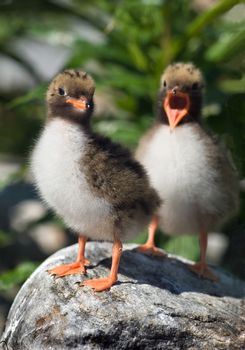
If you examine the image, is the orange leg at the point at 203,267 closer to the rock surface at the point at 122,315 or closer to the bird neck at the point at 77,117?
the rock surface at the point at 122,315

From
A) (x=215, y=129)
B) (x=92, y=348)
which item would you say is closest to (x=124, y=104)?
(x=215, y=129)

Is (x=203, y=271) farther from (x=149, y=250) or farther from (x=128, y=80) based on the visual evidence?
Answer: (x=128, y=80)

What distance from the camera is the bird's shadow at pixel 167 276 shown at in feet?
16.5

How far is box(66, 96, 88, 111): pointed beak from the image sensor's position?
4605 millimetres

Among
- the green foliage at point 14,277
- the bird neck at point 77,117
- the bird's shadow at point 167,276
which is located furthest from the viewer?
the green foliage at point 14,277

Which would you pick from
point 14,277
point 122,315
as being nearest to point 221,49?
point 14,277

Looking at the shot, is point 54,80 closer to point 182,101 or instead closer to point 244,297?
point 182,101

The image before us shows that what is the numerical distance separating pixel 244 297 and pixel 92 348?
1458mm

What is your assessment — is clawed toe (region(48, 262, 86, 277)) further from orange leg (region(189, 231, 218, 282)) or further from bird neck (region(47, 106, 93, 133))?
orange leg (region(189, 231, 218, 282))

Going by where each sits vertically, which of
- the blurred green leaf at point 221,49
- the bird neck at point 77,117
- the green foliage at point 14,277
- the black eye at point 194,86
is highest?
the blurred green leaf at point 221,49

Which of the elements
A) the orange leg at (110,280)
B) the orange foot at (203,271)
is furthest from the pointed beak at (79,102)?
the orange foot at (203,271)

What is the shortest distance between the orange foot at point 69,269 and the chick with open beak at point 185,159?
0.73 metres

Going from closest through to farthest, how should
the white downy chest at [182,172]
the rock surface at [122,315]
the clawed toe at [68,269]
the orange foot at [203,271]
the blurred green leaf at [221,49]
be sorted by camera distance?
the rock surface at [122,315], the clawed toe at [68,269], the white downy chest at [182,172], the orange foot at [203,271], the blurred green leaf at [221,49]

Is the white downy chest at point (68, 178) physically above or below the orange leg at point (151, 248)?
above
